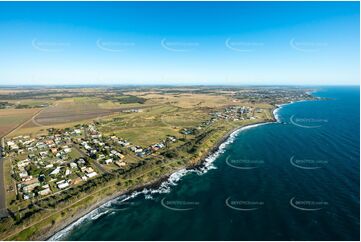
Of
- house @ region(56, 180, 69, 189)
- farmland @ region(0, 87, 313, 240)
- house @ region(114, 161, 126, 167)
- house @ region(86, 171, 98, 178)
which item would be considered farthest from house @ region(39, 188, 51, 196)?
house @ region(114, 161, 126, 167)

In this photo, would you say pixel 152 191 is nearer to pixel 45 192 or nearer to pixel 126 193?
pixel 126 193

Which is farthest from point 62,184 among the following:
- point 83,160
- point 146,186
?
point 146,186

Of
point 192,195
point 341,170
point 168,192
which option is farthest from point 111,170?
point 341,170

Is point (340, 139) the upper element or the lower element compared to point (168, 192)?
upper

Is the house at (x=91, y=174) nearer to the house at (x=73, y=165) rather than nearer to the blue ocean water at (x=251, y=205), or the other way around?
the house at (x=73, y=165)

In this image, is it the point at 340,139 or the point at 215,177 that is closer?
the point at 215,177

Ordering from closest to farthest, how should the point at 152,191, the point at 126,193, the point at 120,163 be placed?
1. the point at 126,193
2. the point at 152,191
3. the point at 120,163

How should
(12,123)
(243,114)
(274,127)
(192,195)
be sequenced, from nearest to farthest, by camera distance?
(192,195), (274,127), (12,123), (243,114)

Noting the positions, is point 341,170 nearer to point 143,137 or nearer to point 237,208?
point 237,208

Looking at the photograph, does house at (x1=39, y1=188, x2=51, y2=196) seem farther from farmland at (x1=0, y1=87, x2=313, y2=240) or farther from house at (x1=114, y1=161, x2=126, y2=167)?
house at (x1=114, y1=161, x2=126, y2=167)
